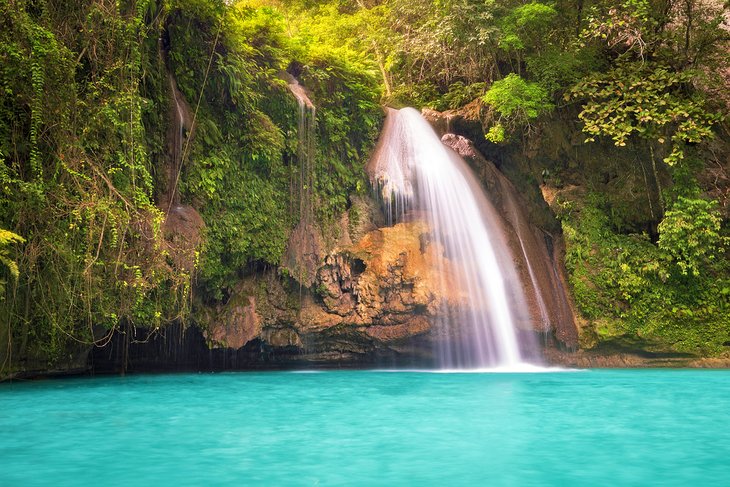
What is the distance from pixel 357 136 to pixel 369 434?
1072cm

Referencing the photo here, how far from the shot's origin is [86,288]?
943 cm

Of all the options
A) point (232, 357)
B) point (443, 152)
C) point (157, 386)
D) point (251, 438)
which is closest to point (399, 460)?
point (251, 438)

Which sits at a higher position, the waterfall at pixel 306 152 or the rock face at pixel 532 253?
the waterfall at pixel 306 152

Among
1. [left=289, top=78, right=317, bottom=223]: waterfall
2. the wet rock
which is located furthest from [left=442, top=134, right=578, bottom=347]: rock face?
the wet rock

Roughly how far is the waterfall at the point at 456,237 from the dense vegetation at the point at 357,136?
948mm

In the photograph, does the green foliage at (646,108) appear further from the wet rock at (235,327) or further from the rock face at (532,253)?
the wet rock at (235,327)

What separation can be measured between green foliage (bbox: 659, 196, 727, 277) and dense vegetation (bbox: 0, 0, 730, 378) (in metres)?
0.05

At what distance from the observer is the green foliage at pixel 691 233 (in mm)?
14242

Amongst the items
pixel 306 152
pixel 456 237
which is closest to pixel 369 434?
pixel 456 237

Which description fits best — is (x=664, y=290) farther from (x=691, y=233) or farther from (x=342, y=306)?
(x=342, y=306)

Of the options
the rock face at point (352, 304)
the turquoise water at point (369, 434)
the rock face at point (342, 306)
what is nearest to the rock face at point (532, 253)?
the rock face at point (342, 306)

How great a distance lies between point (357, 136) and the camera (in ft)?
52.8

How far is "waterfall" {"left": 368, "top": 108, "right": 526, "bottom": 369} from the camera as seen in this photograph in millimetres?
14359

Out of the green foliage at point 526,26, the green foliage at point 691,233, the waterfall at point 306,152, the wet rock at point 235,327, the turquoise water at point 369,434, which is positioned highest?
the green foliage at point 526,26
